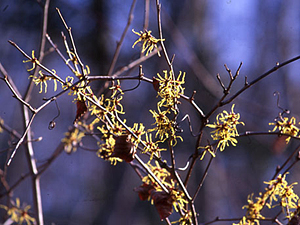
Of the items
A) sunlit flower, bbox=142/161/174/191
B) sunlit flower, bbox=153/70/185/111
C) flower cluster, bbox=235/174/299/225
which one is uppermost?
sunlit flower, bbox=153/70/185/111

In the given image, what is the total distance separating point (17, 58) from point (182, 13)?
0.78 meters

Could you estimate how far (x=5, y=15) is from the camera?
1.60m

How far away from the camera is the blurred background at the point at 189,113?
53.0 inches

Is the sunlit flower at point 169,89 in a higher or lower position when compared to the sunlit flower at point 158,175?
higher

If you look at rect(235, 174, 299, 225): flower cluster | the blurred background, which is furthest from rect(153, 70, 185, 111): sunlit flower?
the blurred background

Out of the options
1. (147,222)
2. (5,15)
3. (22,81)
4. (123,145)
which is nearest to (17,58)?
(22,81)

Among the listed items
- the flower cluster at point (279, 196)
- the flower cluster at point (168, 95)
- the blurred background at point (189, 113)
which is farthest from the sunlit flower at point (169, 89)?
the blurred background at point (189, 113)

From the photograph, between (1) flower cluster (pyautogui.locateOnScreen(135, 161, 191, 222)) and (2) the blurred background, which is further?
(2) the blurred background

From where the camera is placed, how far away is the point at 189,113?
1.34 metres

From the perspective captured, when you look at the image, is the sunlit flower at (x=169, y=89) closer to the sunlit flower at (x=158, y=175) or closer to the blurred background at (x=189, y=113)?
the sunlit flower at (x=158, y=175)

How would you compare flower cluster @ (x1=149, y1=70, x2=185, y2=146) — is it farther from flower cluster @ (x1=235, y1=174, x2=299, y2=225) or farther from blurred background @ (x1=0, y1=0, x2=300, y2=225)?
blurred background @ (x1=0, y1=0, x2=300, y2=225)

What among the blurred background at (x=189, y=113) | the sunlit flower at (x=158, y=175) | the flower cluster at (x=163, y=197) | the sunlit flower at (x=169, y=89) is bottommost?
the flower cluster at (x=163, y=197)

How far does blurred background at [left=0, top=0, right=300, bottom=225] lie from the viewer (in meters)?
1.35

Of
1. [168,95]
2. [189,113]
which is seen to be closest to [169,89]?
[168,95]
